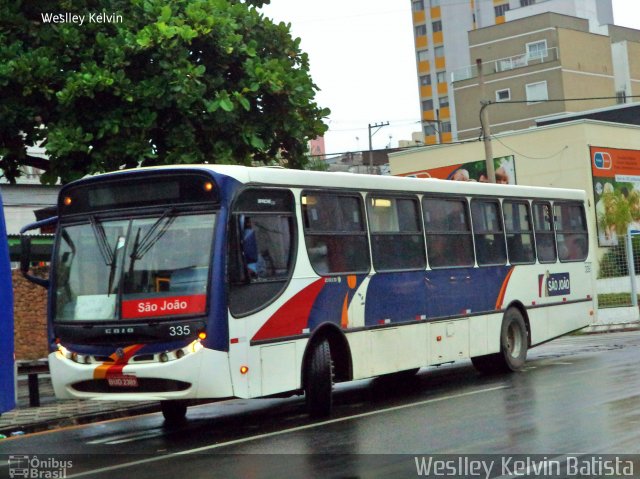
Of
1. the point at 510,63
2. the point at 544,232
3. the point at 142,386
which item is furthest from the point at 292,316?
the point at 510,63

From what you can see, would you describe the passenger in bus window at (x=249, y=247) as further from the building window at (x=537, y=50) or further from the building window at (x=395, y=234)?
the building window at (x=537, y=50)

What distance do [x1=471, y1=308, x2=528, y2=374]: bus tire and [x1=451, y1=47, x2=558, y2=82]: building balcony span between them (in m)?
55.5

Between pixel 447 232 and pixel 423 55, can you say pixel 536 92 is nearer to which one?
pixel 423 55

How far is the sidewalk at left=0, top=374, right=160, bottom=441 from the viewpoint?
46.9ft

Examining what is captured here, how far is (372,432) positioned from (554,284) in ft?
28.8

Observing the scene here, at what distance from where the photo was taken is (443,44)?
10562 cm

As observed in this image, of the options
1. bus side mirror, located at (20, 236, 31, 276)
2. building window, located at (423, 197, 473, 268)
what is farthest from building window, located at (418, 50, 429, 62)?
bus side mirror, located at (20, 236, 31, 276)

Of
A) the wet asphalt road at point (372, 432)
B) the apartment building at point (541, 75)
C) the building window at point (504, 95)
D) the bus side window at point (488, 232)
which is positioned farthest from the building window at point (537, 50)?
the wet asphalt road at point (372, 432)

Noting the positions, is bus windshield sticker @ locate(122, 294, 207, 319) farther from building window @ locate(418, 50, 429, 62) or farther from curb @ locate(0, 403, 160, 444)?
building window @ locate(418, 50, 429, 62)

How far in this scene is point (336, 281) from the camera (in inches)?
544

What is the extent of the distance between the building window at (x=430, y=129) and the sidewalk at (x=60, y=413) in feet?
297

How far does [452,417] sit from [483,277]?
518 centimetres

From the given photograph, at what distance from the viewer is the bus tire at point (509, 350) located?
58.3 feet

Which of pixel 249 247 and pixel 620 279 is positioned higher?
pixel 249 247
